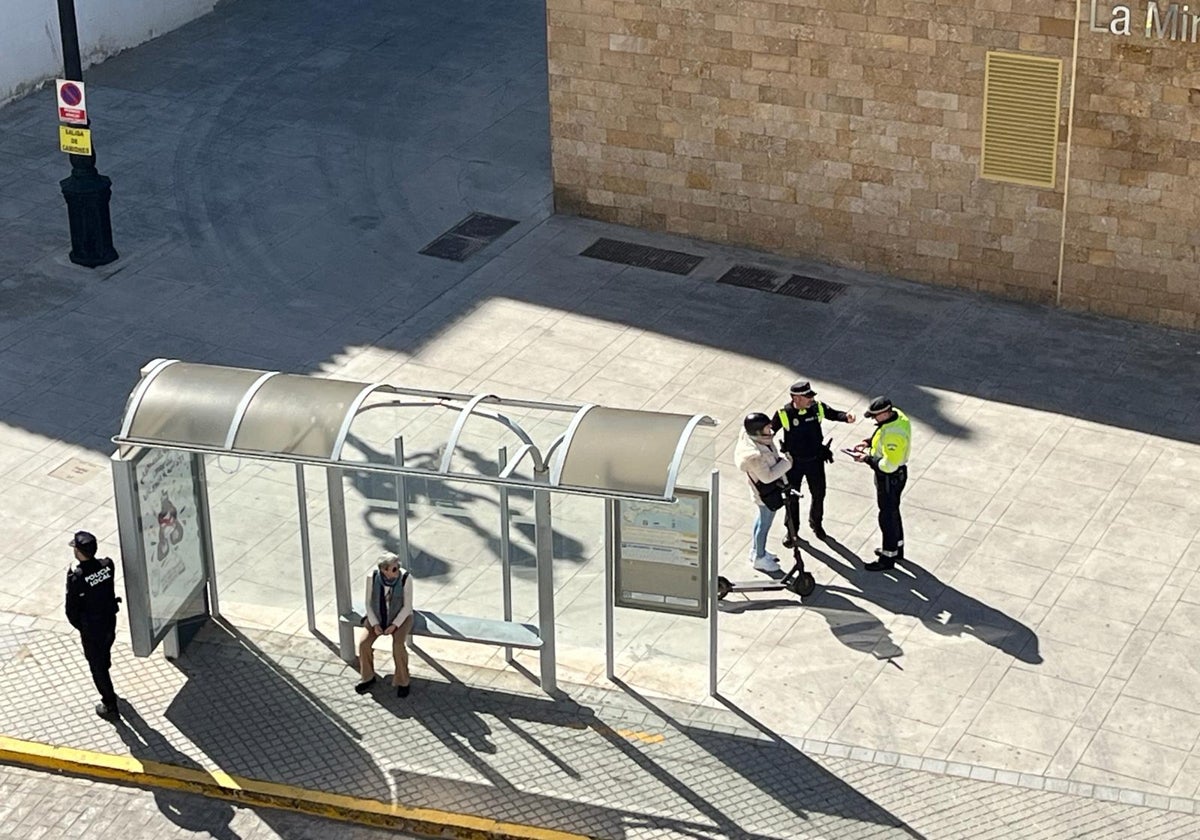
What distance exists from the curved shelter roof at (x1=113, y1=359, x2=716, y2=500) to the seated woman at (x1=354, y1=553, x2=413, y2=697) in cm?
82

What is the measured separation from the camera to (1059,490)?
17.4 metres

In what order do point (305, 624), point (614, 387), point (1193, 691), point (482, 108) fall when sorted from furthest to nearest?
1. point (482, 108)
2. point (614, 387)
3. point (305, 624)
4. point (1193, 691)

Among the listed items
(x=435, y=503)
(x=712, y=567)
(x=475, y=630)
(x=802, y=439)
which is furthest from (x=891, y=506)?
(x=435, y=503)

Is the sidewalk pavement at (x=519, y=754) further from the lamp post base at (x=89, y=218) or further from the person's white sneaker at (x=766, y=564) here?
the lamp post base at (x=89, y=218)

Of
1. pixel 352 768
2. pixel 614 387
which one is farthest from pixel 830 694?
pixel 614 387

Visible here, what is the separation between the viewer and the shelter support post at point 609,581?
14.2 meters

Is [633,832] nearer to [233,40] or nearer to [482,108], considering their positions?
[482,108]

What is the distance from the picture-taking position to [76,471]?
17.9 meters

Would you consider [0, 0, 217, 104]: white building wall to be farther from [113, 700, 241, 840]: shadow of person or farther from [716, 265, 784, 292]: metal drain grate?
[113, 700, 241, 840]: shadow of person

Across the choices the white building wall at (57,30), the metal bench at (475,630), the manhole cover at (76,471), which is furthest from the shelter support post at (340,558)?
the white building wall at (57,30)

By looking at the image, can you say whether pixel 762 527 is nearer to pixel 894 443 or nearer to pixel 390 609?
pixel 894 443

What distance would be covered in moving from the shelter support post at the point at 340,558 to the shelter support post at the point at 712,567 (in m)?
2.62

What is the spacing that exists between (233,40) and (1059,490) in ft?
50.7

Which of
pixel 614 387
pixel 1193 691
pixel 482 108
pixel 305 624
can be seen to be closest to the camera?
pixel 1193 691
